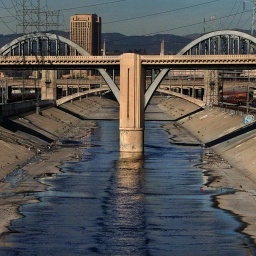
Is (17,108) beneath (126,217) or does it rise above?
above

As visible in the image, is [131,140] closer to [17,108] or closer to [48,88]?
[17,108]

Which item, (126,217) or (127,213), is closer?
(126,217)

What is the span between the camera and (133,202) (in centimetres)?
5672

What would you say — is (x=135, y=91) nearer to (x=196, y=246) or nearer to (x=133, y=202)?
(x=133, y=202)

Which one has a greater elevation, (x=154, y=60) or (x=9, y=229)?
(x=154, y=60)

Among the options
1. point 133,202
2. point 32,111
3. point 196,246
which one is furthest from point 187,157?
point 32,111

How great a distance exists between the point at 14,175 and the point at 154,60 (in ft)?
96.8

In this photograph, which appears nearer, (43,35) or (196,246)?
(196,246)

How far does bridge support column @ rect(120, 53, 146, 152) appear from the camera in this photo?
95.6 metres

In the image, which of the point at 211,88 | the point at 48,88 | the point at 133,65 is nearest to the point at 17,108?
the point at 133,65

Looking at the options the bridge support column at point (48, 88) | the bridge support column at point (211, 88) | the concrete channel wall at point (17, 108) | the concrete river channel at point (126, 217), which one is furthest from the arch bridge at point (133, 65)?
the bridge support column at point (48, 88)

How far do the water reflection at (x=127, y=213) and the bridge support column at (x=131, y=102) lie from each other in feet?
52.4

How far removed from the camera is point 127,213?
172 ft

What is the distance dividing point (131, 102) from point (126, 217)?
46.4 meters
